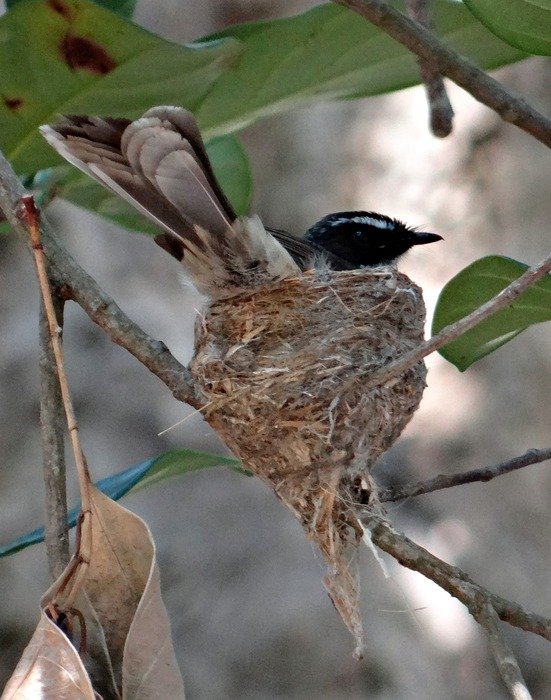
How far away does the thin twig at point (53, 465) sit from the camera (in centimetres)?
154

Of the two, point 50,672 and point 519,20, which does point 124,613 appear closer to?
point 50,672

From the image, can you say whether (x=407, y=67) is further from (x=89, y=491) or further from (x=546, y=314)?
(x=89, y=491)

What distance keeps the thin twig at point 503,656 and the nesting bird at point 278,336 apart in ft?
0.68

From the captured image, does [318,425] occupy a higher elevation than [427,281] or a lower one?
higher

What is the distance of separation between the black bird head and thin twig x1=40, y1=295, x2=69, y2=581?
167cm

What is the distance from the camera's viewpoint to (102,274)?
17.3 feet

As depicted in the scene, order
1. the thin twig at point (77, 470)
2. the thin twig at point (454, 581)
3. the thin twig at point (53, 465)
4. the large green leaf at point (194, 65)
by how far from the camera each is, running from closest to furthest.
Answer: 1. the thin twig at point (77, 470)
2. the thin twig at point (53, 465)
3. the thin twig at point (454, 581)
4. the large green leaf at point (194, 65)

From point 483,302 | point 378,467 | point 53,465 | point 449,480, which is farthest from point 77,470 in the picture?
point 378,467

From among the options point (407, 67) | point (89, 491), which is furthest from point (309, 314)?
point (89, 491)

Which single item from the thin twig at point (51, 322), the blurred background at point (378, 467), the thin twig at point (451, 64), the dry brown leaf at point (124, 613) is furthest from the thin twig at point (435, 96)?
the blurred background at point (378, 467)

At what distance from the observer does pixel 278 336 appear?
2.29 meters

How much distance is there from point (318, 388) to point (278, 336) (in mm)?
265

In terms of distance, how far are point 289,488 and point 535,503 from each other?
363 cm

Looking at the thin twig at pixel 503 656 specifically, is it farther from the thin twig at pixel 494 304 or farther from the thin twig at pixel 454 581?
the thin twig at pixel 494 304
